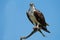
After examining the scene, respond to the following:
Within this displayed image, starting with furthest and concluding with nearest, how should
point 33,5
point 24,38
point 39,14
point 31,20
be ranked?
1. point 39,14
2. point 31,20
3. point 33,5
4. point 24,38

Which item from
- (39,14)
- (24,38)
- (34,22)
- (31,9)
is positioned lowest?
(24,38)

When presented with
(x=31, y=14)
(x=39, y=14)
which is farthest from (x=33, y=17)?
(x=39, y=14)

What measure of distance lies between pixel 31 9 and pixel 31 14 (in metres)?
0.30

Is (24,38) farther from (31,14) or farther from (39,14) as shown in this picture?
(39,14)

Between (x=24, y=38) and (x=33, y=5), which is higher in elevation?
(x=33, y=5)

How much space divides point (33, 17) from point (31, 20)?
233 millimetres

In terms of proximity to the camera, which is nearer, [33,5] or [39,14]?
[33,5]

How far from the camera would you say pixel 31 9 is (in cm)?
550

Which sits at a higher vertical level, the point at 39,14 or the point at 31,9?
the point at 39,14

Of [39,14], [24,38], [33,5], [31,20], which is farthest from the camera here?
[39,14]

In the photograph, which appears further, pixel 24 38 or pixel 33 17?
pixel 33 17

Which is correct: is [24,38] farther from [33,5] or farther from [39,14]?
[39,14]

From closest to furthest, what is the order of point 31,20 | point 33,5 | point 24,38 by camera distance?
point 24,38 < point 33,5 < point 31,20

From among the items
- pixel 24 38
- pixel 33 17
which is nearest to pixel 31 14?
pixel 33 17
